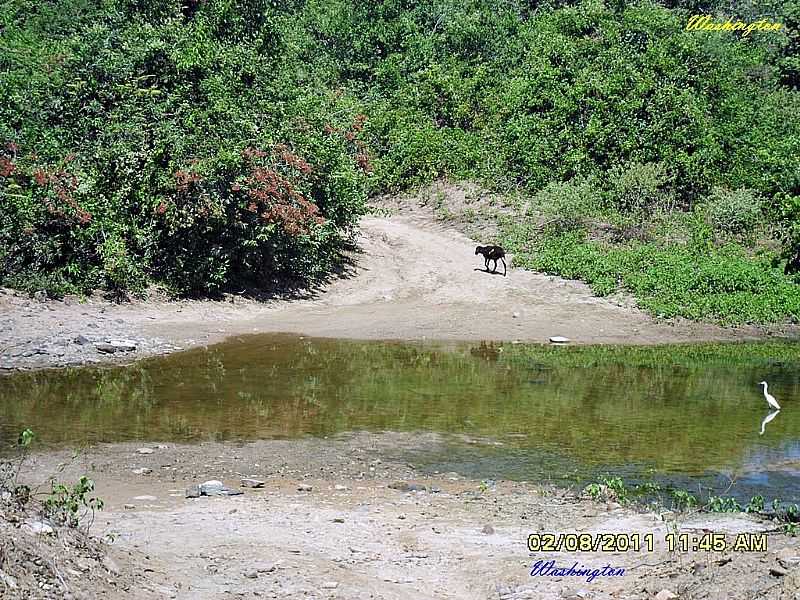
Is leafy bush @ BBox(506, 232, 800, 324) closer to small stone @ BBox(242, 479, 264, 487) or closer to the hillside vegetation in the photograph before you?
the hillside vegetation

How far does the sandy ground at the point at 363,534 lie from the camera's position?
635cm

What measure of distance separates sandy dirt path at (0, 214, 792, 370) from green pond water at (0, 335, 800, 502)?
68cm

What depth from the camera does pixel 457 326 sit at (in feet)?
61.0

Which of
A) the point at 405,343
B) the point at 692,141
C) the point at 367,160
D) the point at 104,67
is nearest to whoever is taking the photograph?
the point at 405,343

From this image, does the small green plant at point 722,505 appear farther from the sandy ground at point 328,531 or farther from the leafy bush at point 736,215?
the leafy bush at point 736,215

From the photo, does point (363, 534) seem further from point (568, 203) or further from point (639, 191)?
point (639, 191)

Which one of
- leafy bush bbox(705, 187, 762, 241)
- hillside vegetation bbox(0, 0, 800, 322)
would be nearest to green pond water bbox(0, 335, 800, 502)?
hillside vegetation bbox(0, 0, 800, 322)

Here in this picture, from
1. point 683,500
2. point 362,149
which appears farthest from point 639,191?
point 683,500

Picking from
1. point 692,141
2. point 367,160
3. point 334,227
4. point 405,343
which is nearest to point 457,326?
point 405,343

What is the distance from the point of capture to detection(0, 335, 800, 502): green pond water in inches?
428

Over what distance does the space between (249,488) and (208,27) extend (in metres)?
15.8

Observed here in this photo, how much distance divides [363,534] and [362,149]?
1710 centimetres

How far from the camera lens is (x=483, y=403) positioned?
13.7 meters

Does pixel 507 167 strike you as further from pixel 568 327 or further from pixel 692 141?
pixel 568 327
